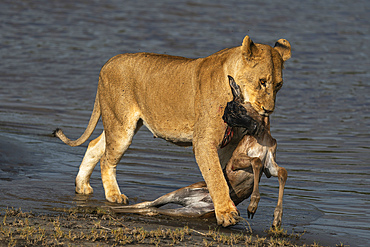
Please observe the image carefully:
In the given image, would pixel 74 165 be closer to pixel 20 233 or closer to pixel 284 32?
pixel 20 233

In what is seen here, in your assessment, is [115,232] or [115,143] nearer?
[115,232]

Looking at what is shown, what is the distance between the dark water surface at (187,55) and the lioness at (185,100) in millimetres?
521

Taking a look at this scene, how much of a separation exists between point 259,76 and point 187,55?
11.7 meters

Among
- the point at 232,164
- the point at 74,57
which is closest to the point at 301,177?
the point at 232,164

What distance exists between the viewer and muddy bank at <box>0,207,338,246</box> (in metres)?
5.12

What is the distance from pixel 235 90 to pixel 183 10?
19116mm

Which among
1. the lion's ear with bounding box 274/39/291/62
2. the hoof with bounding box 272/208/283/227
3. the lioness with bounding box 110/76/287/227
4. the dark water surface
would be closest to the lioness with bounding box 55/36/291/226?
the lion's ear with bounding box 274/39/291/62

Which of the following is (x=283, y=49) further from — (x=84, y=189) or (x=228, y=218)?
(x=84, y=189)

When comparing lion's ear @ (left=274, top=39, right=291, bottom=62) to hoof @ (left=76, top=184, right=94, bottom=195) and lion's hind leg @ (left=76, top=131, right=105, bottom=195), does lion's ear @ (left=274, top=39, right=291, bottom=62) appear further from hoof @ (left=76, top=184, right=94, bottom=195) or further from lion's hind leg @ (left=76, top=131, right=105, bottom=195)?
hoof @ (left=76, top=184, right=94, bottom=195)

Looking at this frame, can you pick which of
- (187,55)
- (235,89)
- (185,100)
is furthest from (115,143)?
(187,55)

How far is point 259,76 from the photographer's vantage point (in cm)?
586

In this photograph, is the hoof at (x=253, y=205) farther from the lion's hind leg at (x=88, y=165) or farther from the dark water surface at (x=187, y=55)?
the lion's hind leg at (x=88, y=165)

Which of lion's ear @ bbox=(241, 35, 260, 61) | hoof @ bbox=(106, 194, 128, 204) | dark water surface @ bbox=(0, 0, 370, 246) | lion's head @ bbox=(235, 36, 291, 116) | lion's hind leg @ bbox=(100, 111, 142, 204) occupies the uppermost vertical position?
lion's ear @ bbox=(241, 35, 260, 61)

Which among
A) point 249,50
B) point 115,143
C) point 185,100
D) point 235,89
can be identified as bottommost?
point 115,143
